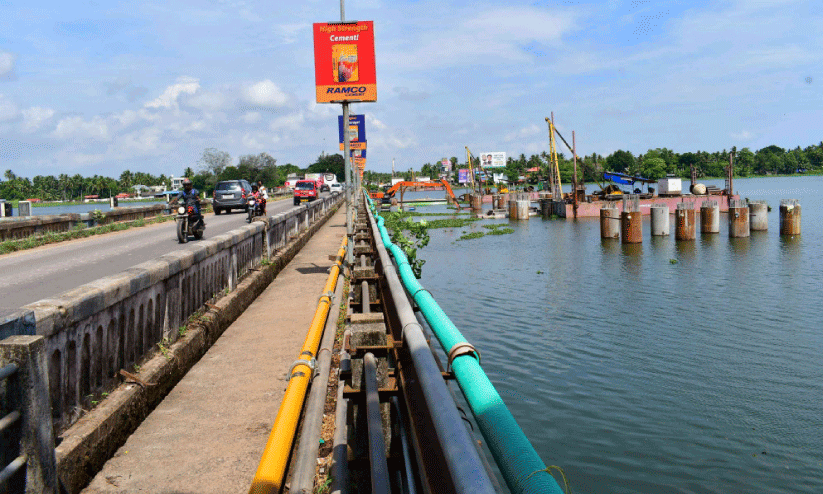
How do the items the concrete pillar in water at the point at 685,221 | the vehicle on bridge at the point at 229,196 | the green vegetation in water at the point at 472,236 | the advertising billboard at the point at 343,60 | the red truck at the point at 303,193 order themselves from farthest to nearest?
the red truck at the point at 303,193
the green vegetation in water at the point at 472,236
the concrete pillar in water at the point at 685,221
the vehicle on bridge at the point at 229,196
the advertising billboard at the point at 343,60

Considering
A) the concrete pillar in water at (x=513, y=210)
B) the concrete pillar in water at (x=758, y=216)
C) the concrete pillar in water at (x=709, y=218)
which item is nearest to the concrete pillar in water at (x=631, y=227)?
the concrete pillar in water at (x=709, y=218)

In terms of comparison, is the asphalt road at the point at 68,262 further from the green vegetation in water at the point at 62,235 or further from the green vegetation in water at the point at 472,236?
the green vegetation in water at the point at 472,236

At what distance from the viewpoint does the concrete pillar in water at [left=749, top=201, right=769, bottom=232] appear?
132ft

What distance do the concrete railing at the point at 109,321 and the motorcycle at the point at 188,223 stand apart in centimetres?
1068

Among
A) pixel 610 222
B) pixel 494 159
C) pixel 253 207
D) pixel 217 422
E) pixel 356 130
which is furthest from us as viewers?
pixel 494 159

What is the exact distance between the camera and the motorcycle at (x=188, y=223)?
18641 millimetres

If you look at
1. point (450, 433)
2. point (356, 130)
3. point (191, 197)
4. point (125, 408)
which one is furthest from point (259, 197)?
point (450, 433)

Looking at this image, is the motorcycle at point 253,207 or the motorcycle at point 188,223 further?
the motorcycle at point 253,207

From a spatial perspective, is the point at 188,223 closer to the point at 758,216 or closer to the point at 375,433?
the point at 375,433

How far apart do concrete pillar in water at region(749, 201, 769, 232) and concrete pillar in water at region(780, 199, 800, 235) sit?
2560mm

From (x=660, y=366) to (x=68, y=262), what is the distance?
1331 centimetres

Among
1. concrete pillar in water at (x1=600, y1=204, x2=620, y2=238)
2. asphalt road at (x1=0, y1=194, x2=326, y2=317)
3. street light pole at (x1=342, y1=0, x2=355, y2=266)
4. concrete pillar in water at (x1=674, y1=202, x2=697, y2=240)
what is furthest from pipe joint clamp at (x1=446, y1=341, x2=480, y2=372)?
concrete pillar in water at (x1=600, y1=204, x2=620, y2=238)

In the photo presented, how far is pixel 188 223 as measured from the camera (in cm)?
1905

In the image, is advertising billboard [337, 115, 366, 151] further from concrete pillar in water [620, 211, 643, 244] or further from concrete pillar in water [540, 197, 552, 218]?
concrete pillar in water [540, 197, 552, 218]
